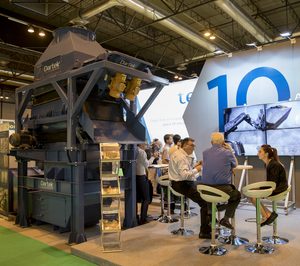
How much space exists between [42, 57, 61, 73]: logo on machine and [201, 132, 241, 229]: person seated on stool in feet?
9.00

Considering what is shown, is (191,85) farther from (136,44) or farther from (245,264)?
(245,264)

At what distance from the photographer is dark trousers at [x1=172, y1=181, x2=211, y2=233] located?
4336mm


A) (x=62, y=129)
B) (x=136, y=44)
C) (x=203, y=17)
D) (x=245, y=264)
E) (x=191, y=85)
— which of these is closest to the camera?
(x=245, y=264)

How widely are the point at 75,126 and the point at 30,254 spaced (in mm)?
1796

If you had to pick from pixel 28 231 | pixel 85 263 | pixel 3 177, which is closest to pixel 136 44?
pixel 3 177

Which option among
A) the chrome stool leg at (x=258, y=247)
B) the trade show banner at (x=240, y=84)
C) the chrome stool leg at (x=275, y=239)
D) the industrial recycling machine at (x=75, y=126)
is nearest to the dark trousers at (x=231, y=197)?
the chrome stool leg at (x=258, y=247)

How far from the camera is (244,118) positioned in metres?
7.06

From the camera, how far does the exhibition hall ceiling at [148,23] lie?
311 inches

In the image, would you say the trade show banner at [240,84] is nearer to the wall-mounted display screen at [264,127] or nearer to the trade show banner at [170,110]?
the wall-mounted display screen at [264,127]

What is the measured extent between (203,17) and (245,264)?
28.8 feet

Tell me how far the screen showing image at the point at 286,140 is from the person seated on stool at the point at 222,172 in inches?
118

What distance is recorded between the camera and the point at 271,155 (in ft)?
14.4

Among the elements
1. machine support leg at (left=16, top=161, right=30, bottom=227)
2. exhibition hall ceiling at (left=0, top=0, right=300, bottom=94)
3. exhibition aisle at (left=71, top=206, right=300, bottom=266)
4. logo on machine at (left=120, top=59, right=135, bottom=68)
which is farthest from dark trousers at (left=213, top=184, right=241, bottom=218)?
exhibition hall ceiling at (left=0, top=0, right=300, bottom=94)

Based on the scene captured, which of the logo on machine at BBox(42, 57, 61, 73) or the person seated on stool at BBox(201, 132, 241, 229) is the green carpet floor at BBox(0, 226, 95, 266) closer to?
the person seated on stool at BBox(201, 132, 241, 229)
